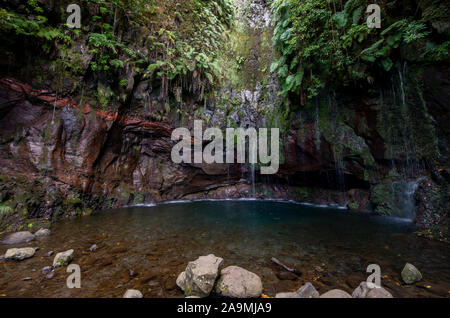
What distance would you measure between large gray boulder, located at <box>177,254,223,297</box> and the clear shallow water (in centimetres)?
26

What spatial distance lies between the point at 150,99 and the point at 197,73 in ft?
10.3

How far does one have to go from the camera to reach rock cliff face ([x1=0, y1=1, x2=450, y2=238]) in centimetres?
638

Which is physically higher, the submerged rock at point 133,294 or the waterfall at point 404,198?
the waterfall at point 404,198

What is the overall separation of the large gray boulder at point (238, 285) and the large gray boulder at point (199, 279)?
5.5 inches

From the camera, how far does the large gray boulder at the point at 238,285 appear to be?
8.58 ft

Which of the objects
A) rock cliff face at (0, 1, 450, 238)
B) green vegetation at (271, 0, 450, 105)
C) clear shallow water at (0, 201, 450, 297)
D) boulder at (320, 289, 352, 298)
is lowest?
A: clear shallow water at (0, 201, 450, 297)

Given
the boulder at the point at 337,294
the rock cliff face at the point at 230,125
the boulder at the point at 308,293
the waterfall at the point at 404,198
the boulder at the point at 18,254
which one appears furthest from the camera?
the waterfall at the point at 404,198

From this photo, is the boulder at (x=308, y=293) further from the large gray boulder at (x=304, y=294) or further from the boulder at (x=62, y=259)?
the boulder at (x=62, y=259)

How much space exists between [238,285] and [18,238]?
19.0ft

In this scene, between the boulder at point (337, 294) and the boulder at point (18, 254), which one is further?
the boulder at point (18, 254)

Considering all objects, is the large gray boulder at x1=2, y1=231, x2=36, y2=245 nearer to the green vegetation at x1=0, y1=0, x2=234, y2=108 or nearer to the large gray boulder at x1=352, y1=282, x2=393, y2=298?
the green vegetation at x1=0, y1=0, x2=234, y2=108

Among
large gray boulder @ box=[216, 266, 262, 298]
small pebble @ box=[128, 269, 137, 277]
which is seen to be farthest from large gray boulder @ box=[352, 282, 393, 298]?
small pebble @ box=[128, 269, 137, 277]

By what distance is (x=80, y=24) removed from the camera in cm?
787

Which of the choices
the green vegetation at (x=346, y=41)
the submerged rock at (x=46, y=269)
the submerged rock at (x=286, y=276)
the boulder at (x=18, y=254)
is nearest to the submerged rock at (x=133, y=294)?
the submerged rock at (x=46, y=269)
